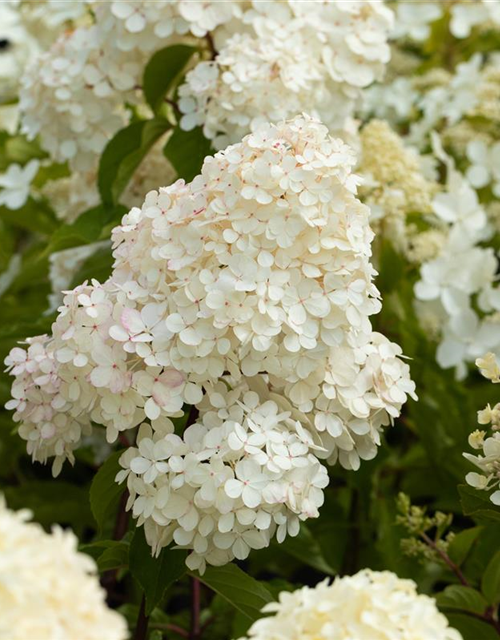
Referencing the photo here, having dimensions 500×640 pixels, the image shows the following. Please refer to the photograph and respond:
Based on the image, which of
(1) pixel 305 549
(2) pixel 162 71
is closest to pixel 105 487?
(1) pixel 305 549

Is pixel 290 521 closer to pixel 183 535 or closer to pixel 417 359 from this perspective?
pixel 183 535

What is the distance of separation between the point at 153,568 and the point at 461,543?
0.37 metres

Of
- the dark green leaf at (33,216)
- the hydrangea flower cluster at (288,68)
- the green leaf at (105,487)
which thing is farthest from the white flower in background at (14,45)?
the green leaf at (105,487)

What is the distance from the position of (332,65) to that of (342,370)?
0.52 m

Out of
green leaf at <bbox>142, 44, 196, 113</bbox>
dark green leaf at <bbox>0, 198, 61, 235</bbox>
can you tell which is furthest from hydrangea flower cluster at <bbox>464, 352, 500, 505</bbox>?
dark green leaf at <bbox>0, 198, 61, 235</bbox>

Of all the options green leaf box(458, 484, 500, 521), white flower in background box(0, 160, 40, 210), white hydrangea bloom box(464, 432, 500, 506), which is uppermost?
white hydrangea bloom box(464, 432, 500, 506)

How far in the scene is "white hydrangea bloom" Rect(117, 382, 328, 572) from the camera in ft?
2.62

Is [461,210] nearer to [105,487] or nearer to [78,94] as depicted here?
[78,94]

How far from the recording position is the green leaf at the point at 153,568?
870mm

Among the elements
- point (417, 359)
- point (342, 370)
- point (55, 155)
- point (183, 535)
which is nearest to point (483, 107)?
point (417, 359)

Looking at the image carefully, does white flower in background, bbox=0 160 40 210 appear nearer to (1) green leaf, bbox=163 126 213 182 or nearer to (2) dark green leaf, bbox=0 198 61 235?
(2) dark green leaf, bbox=0 198 61 235

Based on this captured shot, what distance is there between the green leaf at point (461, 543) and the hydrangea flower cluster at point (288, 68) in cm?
47

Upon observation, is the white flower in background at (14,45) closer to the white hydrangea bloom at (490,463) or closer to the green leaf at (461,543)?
the green leaf at (461,543)

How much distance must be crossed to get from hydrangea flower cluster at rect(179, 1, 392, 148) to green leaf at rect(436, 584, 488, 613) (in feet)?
1.68
